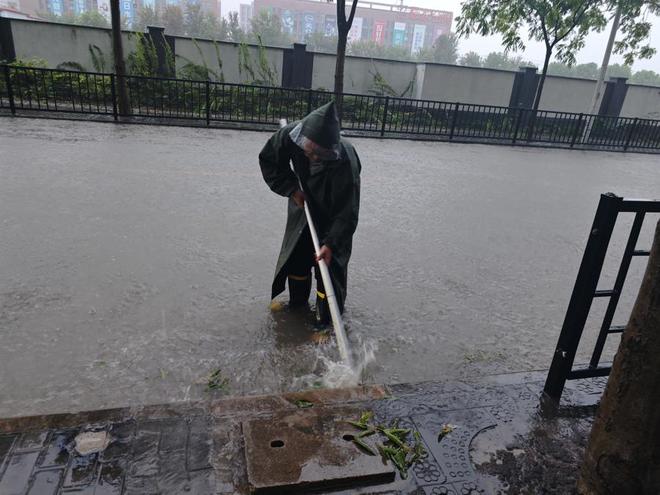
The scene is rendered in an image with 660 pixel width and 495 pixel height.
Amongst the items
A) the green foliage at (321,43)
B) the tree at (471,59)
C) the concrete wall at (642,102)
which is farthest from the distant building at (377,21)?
the concrete wall at (642,102)

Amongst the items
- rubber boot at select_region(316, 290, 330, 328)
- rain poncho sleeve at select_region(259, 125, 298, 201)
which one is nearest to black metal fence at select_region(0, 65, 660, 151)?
rain poncho sleeve at select_region(259, 125, 298, 201)

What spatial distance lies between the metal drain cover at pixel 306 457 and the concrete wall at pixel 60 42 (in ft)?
57.1

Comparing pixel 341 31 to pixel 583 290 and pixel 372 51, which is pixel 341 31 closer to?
pixel 583 290

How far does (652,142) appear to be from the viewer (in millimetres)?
15508

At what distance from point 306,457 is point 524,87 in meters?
20.7

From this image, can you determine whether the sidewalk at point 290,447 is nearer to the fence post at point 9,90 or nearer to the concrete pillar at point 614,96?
the fence post at point 9,90

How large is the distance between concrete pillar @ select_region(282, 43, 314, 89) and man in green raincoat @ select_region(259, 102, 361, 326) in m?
15.7

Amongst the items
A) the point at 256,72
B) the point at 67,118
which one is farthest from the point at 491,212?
the point at 256,72

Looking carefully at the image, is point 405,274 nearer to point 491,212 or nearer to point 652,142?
point 491,212

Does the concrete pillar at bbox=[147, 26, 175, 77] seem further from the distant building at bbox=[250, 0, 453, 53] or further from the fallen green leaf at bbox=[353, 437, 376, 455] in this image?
the distant building at bbox=[250, 0, 453, 53]

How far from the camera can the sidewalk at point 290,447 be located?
1983mm

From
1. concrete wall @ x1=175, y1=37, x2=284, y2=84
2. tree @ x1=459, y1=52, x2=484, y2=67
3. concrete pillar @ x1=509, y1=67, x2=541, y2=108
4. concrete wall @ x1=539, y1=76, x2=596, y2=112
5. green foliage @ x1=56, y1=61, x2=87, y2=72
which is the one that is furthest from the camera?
tree @ x1=459, y1=52, x2=484, y2=67

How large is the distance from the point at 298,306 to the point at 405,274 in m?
1.30

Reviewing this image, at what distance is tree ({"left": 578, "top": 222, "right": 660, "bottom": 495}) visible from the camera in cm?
182
